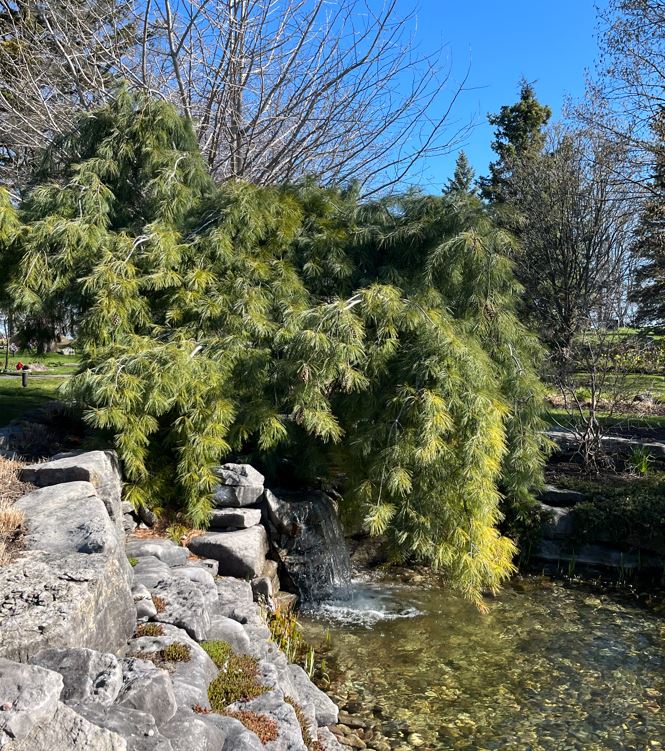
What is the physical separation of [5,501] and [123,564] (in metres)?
1.21

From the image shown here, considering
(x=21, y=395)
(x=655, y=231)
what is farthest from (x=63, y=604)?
(x=655, y=231)

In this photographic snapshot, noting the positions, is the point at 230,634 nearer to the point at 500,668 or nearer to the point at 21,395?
the point at 500,668

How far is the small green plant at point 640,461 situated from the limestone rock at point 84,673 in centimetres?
735

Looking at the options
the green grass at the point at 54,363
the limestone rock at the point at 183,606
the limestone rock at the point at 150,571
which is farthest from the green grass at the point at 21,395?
Answer: the limestone rock at the point at 183,606

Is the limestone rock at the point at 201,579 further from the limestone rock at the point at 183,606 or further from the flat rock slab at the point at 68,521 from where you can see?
the flat rock slab at the point at 68,521

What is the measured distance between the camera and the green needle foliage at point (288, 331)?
572 cm

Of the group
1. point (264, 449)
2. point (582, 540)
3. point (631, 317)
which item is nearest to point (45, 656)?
point (264, 449)

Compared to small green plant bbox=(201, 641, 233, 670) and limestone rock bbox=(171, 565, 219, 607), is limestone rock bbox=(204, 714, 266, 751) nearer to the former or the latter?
small green plant bbox=(201, 641, 233, 670)

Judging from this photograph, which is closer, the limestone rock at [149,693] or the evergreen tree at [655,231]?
the limestone rock at [149,693]

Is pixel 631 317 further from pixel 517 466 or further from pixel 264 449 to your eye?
pixel 264 449

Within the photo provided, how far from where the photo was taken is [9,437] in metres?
6.41

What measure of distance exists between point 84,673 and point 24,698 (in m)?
0.52

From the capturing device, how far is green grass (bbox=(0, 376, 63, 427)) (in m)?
8.69

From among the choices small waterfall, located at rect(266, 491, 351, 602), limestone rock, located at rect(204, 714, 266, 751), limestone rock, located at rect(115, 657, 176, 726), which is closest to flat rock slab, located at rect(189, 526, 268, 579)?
small waterfall, located at rect(266, 491, 351, 602)
